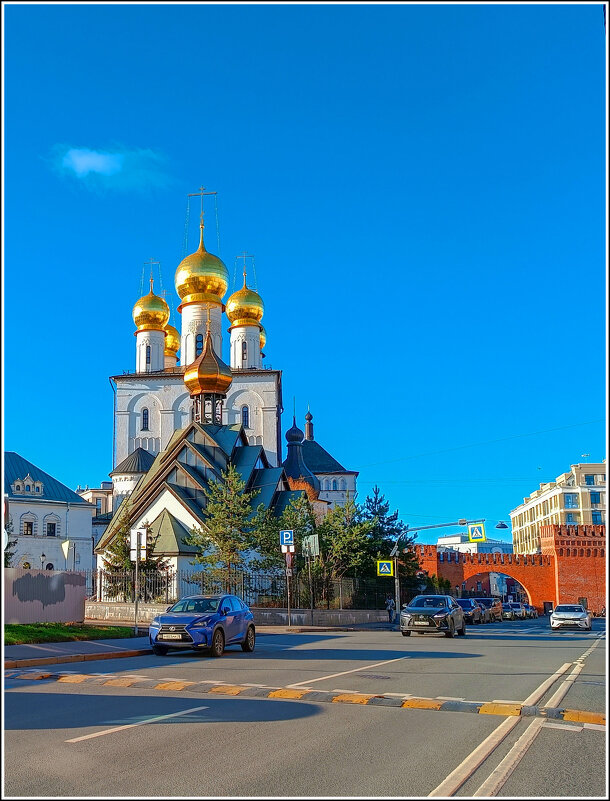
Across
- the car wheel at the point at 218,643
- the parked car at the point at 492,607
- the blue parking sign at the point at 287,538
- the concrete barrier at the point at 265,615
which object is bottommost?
the parked car at the point at 492,607

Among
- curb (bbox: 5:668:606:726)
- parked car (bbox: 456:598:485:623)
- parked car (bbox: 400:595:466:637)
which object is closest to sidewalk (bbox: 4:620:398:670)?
curb (bbox: 5:668:606:726)

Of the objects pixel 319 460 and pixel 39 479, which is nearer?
pixel 39 479

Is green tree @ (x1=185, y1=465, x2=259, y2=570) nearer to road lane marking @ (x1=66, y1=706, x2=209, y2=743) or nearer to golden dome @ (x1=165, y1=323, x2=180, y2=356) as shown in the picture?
road lane marking @ (x1=66, y1=706, x2=209, y2=743)

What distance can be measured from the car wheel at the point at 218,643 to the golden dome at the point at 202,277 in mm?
50234

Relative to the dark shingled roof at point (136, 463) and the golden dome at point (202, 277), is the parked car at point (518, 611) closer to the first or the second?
the dark shingled roof at point (136, 463)

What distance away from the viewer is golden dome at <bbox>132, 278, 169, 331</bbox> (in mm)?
73500

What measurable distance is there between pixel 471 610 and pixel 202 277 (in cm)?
3687

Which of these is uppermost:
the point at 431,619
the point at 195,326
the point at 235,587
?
the point at 195,326

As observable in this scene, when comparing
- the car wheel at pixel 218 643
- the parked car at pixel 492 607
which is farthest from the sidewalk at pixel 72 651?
the parked car at pixel 492 607

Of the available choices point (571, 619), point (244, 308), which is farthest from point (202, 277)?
point (571, 619)

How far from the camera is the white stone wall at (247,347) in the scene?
74.6 m

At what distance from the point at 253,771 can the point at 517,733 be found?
3.34m

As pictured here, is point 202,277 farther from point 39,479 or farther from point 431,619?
point 431,619

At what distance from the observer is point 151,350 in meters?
74.5
